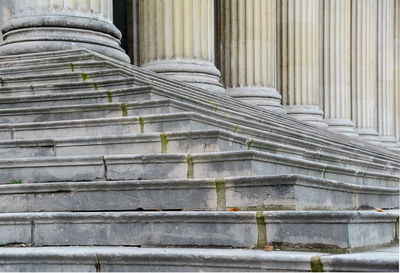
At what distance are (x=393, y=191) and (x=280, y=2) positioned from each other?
14.6 meters

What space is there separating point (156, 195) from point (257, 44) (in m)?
12.9

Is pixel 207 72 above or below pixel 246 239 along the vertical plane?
above

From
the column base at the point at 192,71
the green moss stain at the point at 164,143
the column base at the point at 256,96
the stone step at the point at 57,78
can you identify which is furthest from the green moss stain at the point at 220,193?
the column base at the point at 256,96

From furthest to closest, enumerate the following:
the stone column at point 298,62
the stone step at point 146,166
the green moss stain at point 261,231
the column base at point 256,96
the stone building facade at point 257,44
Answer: the stone column at point 298,62
the column base at point 256,96
the stone building facade at point 257,44
the stone step at point 146,166
the green moss stain at point 261,231

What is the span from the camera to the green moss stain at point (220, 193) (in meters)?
6.78

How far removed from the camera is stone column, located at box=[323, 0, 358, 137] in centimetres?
A: 2547

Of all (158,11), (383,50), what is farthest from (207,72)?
(383,50)

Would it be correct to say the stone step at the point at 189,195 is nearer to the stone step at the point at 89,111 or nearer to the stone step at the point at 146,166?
the stone step at the point at 146,166

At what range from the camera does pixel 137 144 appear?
26.5 ft

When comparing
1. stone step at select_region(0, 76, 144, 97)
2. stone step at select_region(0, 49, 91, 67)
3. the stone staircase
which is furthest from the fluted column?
stone step at select_region(0, 76, 144, 97)

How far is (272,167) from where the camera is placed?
7672 mm

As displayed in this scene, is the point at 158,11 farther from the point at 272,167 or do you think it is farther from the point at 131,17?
the point at 272,167

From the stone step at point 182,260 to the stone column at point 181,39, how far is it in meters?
9.04

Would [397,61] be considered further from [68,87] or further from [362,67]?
[68,87]
